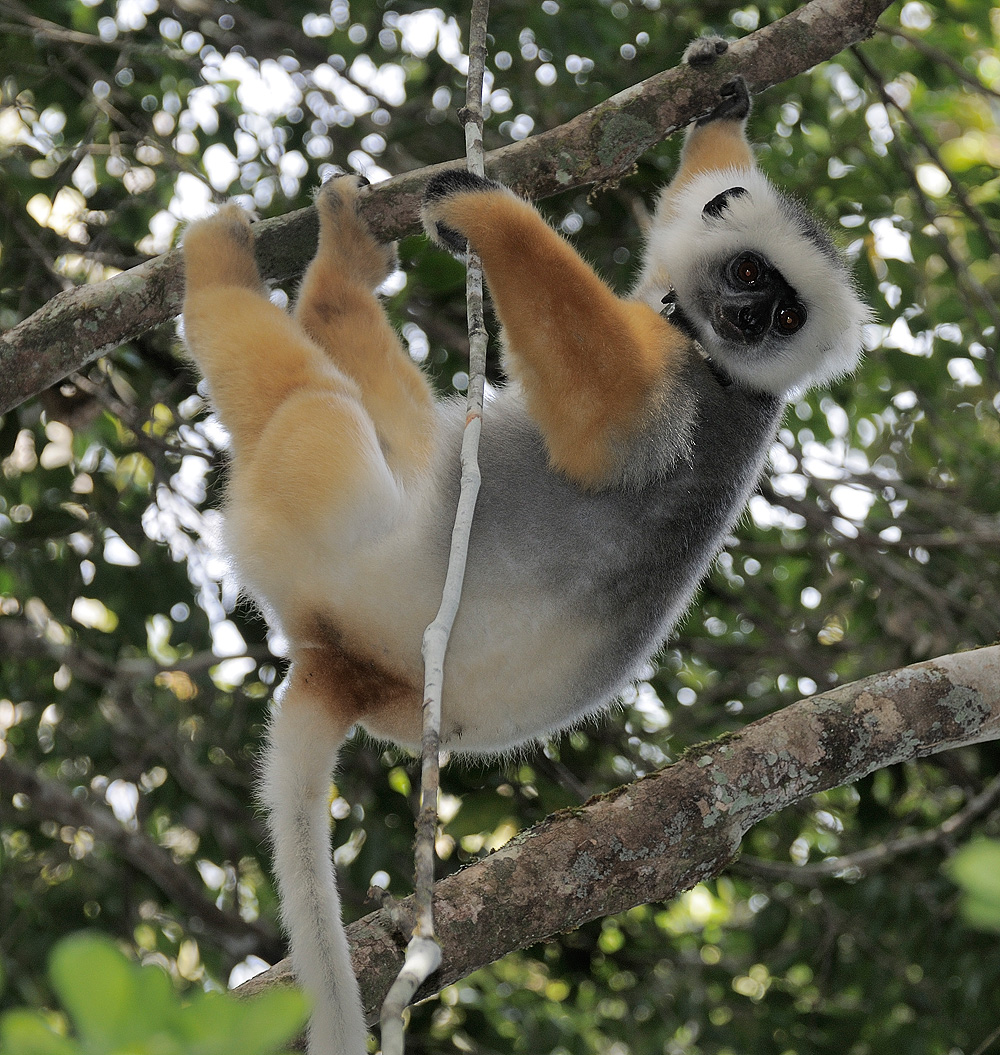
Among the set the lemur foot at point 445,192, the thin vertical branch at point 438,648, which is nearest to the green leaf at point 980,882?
the thin vertical branch at point 438,648

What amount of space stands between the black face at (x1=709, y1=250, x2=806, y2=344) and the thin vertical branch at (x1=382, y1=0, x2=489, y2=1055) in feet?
3.52

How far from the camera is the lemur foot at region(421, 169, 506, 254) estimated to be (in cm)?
318

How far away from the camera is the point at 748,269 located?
3799 millimetres

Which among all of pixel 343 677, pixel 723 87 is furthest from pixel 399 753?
pixel 723 87

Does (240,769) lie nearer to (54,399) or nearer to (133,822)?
(133,822)

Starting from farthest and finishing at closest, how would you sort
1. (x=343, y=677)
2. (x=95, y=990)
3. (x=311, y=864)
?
(x=343, y=677)
(x=311, y=864)
(x=95, y=990)

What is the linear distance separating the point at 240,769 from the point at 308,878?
2813 millimetres

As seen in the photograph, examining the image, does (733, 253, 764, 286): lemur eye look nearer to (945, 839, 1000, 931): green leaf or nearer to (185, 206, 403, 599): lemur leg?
(185, 206, 403, 599): lemur leg

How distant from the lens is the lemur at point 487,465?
2.99 m

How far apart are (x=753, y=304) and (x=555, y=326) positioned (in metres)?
1.01

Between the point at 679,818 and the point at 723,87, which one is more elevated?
the point at 723,87

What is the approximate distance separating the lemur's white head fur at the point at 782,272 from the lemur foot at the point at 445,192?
39.1 inches

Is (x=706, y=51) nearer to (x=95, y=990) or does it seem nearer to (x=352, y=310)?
(x=352, y=310)

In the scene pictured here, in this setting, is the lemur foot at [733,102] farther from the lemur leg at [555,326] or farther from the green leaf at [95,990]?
the green leaf at [95,990]
